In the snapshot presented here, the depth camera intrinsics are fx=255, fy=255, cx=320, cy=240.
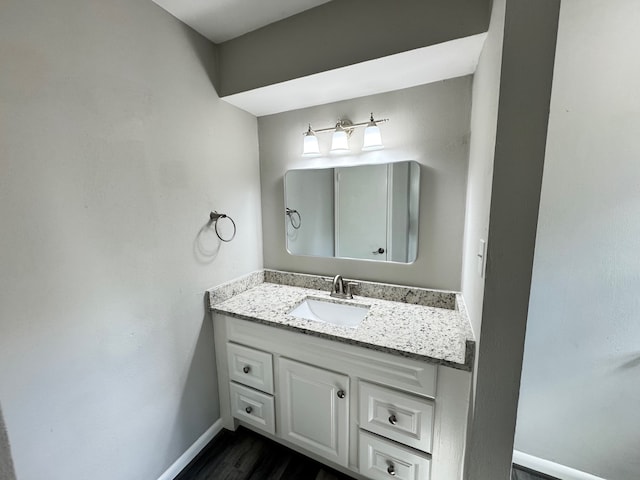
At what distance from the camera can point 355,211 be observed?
5.51 ft

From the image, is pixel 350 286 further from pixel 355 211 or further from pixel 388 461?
pixel 388 461

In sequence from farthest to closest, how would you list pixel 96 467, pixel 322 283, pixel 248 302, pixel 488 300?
pixel 322 283 → pixel 248 302 → pixel 96 467 → pixel 488 300

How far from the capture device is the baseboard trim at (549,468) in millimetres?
1288

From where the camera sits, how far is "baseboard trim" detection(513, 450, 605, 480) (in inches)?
50.7

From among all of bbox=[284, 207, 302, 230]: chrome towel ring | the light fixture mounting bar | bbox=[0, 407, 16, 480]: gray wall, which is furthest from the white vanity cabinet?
the light fixture mounting bar

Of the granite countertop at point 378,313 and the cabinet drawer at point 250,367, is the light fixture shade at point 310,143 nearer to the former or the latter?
the granite countertop at point 378,313

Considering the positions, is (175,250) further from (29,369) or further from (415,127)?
(415,127)

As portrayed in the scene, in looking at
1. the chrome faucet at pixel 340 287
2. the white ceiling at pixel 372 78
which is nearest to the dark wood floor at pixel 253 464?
the chrome faucet at pixel 340 287

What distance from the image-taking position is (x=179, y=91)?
131cm

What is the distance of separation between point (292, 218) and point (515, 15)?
1467 millimetres

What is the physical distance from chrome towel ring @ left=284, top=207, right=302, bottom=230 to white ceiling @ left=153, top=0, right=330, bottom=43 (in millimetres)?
1065

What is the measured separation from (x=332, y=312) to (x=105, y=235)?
1.22m

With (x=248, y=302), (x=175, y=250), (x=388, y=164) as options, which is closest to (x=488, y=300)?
(x=388, y=164)

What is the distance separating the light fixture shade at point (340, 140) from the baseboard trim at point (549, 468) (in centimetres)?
200
